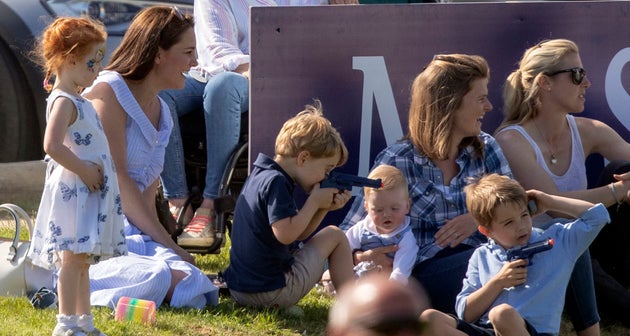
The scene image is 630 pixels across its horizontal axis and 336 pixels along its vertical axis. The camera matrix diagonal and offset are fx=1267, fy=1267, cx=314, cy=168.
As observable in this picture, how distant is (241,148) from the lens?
6.16 meters

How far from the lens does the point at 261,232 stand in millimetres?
5164

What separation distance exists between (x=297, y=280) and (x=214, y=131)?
1138 mm

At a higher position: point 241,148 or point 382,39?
point 382,39

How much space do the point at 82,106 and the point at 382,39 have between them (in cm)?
166

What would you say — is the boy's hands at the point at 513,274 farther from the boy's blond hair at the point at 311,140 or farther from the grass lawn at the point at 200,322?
the boy's blond hair at the point at 311,140

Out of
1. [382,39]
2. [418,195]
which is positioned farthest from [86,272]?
[382,39]

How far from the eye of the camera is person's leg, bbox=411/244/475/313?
203 inches

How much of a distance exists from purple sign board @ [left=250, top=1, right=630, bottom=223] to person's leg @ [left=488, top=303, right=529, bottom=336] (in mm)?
1494

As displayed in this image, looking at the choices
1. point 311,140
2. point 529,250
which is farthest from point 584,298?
point 311,140

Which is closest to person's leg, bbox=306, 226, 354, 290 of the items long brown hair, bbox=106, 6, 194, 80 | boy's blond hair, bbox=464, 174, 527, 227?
boy's blond hair, bbox=464, 174, 527, 227

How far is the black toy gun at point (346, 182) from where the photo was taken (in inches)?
198

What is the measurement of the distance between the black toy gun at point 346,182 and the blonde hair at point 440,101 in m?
0.35

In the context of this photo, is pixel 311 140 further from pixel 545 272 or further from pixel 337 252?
pixel 545 272

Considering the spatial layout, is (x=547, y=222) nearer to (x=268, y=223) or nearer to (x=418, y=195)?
(x=418, y=195)
